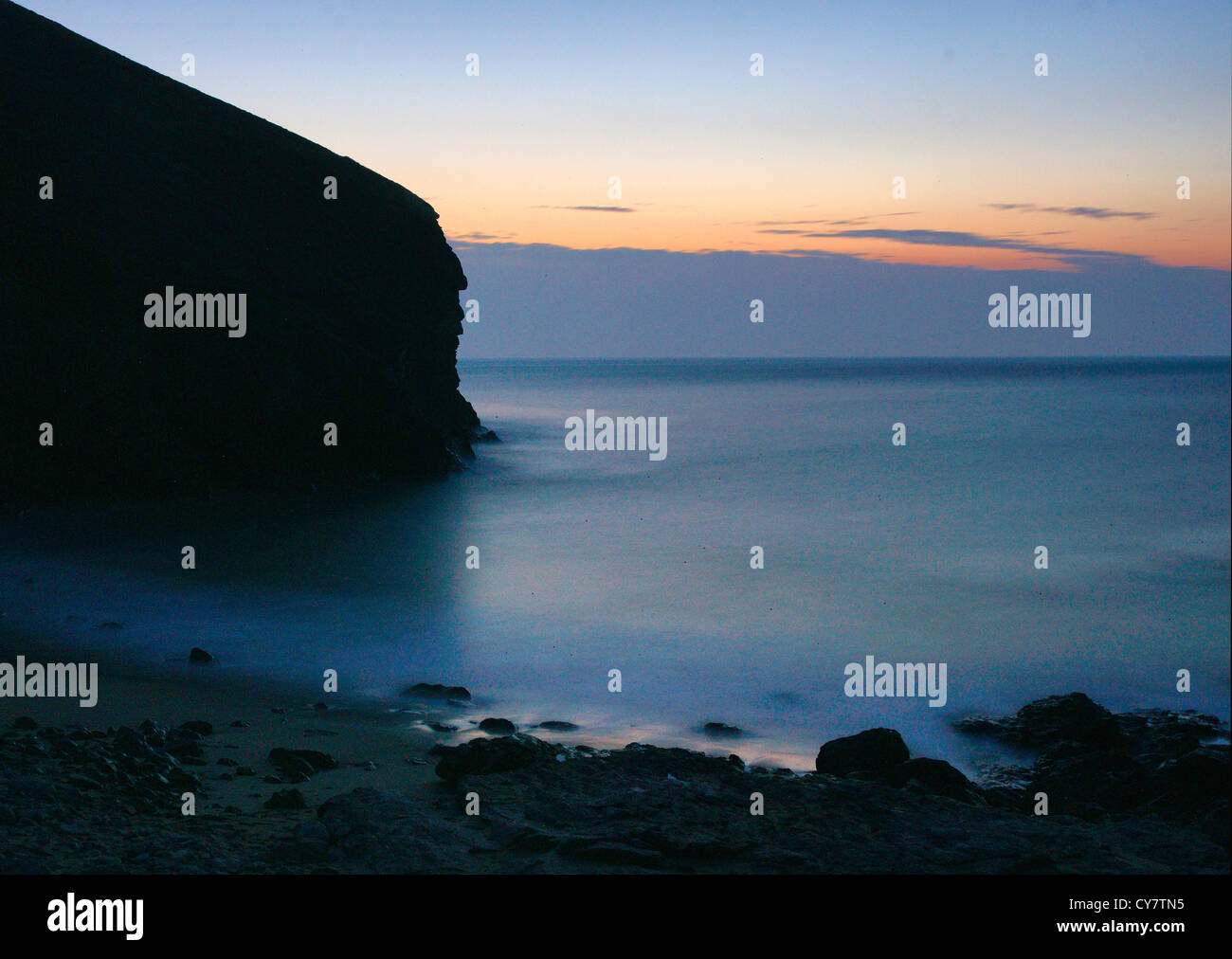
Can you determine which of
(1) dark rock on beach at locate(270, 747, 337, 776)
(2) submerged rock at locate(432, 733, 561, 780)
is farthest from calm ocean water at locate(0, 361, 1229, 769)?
(1) dark rock on beach at locate(270, 747, 337, 776)

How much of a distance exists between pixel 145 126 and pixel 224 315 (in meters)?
9.02

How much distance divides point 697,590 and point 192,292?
2136 cm

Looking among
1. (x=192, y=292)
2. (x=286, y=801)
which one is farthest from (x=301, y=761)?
(x=192, y=292)

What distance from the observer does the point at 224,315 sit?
34.4 metres

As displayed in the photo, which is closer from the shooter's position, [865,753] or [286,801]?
[286,801]

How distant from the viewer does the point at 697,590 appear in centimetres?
2116

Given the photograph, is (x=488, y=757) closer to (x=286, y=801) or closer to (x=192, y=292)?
(x=286, y=801)

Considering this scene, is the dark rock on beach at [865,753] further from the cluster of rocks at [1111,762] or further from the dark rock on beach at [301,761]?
the dark rock on beach at [301,761]

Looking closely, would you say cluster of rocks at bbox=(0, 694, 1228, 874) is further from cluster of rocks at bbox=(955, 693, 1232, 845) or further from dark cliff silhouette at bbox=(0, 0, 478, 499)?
dark cliff silhouette at bbox=(0, 0, 478, 499)

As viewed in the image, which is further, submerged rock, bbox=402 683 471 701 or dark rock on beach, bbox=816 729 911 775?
submerged rock, bbox=402 683 471 701

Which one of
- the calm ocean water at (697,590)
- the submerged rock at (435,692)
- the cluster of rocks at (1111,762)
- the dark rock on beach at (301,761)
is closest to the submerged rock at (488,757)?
the dark rock on beach at (301,761)

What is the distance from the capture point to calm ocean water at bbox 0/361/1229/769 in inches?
531

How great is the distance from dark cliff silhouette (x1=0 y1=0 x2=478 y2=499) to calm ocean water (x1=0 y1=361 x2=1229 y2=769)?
2735 mm
